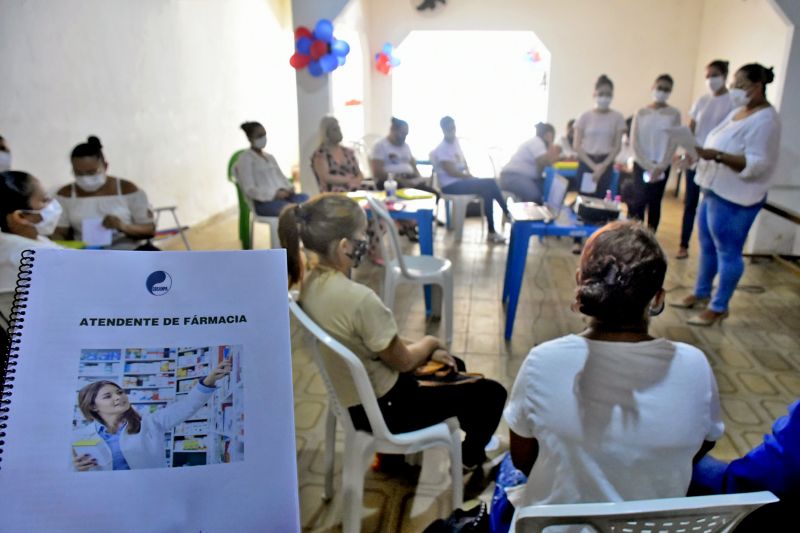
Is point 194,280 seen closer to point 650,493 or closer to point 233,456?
point 233,456

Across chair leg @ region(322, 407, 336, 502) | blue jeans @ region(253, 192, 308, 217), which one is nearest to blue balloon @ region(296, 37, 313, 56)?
blue jeans @ region(253, 192, 308, 217)

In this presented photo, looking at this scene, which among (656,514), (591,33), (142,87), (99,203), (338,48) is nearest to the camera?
(656,514)

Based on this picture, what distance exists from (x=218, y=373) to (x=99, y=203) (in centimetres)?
284

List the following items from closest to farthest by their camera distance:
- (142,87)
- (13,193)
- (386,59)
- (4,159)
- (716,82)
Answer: (13,193) → (4,159) → (716,82) → (142,87) → (386,59)

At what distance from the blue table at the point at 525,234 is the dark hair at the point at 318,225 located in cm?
147

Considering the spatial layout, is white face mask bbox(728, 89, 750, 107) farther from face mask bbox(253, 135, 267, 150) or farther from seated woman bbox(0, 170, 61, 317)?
seated woman bbox(0, 170, 61, 317)

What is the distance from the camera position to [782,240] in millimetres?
4684

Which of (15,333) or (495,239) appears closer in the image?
(15,333)

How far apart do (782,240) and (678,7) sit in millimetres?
4523

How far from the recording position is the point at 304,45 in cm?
482

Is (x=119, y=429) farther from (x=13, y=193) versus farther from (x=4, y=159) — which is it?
(x=4, y=159)

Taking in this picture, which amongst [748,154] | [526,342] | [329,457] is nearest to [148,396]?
[329,457]

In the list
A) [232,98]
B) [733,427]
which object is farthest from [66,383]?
[232,98]

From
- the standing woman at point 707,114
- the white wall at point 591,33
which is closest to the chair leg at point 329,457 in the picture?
the standing woman at point 707,114
